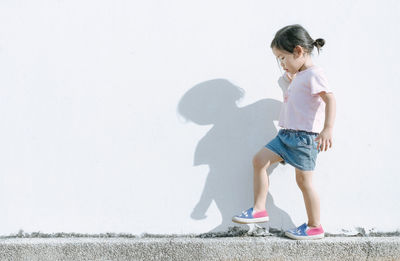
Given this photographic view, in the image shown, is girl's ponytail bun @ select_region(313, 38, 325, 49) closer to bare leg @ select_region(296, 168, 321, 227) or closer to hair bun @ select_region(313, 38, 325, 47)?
hair bun @ select_region(313, 38, 325, 47)

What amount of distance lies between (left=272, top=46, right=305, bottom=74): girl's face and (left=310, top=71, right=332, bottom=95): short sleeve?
120mm

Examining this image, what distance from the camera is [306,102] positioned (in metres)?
2.75

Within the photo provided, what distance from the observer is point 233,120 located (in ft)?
9.70

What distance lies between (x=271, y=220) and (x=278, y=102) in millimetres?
699

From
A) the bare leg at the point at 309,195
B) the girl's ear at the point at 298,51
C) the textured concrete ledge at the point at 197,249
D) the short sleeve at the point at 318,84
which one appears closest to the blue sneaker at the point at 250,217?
the textured concrete ledge at the point at 197,249

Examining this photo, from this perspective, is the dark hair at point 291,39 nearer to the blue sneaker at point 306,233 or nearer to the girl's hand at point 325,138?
the girl's hand at point 325,138

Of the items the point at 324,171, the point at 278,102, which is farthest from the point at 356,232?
the point at 278,102

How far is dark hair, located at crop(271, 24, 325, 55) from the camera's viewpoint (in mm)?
2746

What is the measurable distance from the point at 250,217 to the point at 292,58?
2.99 feet

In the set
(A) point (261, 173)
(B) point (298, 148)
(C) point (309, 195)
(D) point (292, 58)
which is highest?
(D) point (292, 58)

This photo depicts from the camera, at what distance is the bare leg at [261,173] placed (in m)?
2.80

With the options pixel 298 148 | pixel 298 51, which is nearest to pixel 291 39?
pixel 298 51

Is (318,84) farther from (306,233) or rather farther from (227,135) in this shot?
(306,233)

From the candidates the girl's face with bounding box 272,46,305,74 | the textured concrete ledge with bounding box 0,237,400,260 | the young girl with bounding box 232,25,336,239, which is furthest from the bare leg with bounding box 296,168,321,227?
the girl's face with bounding box 272,46,305,74
